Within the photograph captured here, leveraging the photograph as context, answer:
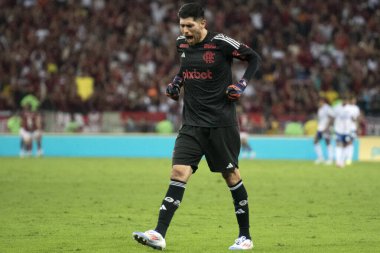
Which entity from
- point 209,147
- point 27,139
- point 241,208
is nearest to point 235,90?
point 209,147

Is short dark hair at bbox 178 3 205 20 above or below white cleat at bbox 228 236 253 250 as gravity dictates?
above

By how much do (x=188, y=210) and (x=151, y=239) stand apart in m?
4.73

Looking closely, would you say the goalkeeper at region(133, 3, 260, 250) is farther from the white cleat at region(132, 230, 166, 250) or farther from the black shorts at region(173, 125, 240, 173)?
the white cleat at region(132, 230, 166, 250)

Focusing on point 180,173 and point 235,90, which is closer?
point 235,90

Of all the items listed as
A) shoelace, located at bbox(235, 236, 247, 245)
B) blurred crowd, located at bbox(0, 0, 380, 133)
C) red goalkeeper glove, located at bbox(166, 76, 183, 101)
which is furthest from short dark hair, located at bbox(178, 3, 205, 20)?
blurred crowd, located at bbox(0, 0, 380, 133)

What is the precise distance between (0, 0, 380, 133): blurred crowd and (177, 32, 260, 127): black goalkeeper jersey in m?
21.2

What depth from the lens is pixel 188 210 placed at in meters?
13.0

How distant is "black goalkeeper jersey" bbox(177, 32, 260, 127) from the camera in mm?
8578

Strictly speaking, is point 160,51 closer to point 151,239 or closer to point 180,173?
point 180,173

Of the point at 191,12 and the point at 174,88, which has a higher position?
the point at 191,12

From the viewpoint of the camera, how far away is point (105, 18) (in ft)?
114

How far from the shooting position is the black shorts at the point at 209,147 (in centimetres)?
859

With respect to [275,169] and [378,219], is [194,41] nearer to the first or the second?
[378,219]

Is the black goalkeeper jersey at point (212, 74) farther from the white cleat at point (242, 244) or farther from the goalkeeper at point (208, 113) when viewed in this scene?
the white cleat at point (242, 244)
